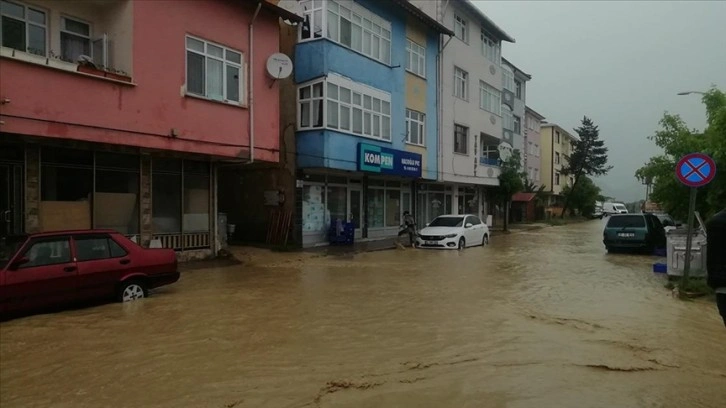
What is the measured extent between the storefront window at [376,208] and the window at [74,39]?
13536 mm

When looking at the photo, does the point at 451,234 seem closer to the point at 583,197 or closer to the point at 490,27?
the point at 490,27

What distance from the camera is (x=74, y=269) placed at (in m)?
8.49

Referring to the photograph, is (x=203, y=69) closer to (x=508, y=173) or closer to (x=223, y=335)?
(x=223, y=335)

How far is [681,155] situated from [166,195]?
15.4m

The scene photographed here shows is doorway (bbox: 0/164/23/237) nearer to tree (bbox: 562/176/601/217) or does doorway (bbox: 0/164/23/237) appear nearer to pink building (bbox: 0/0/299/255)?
pink building (bbox: 0/0/299/255)

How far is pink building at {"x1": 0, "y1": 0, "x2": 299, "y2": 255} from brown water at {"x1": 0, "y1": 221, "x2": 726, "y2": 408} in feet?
11.9

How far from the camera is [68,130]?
11250mm

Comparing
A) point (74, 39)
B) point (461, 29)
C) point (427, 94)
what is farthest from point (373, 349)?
point (461, 29)

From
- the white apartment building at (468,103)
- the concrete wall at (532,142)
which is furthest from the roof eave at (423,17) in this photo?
the concrete wall at (532,142)

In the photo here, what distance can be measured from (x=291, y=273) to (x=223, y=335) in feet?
20.6

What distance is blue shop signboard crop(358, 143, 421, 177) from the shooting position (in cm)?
2044

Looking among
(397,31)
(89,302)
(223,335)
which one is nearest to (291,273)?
(89,302)

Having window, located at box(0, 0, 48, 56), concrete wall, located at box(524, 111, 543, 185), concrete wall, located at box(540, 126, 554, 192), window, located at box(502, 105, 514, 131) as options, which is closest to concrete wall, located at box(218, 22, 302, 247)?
window, located at box(0, 0, 48, 56)

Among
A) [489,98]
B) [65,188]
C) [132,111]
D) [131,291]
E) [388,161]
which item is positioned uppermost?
[489,98]
